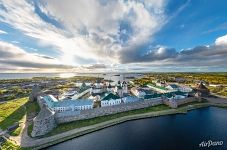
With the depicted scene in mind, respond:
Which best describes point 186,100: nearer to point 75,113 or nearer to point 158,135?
point 158,135

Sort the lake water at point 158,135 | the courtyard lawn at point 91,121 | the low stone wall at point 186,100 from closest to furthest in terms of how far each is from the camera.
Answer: the lake water at point 158,135 < the courtyard lawn at point 91,121 < the low stone wall at point 186,100

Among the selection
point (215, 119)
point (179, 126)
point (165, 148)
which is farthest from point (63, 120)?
point (215, 119)

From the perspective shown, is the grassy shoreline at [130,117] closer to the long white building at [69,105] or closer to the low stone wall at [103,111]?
the low stone wall at [103,111]

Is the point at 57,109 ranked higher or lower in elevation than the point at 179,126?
higher

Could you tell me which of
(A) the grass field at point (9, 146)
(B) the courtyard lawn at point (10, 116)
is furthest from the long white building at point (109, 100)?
(A) the grass field at point (9, 146)

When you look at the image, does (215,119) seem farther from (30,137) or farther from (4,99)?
(4,99)

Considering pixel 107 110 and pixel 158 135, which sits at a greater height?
pixel 107 110

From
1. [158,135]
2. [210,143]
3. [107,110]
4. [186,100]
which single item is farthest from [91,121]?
[186,100]
